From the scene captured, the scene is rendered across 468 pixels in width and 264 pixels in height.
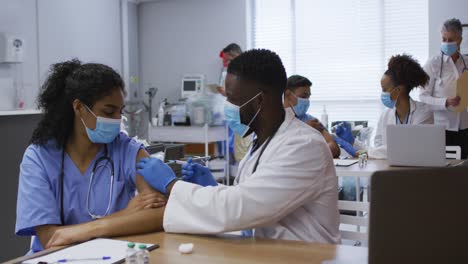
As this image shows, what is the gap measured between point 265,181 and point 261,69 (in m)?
0.38

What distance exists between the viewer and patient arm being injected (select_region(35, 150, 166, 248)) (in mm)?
1375

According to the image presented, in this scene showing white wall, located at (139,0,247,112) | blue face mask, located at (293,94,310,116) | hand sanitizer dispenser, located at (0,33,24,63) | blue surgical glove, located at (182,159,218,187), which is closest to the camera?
blue surgical glove, located at (182,159,218,187)

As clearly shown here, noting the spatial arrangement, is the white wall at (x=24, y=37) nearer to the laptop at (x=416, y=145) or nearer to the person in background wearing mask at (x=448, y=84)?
the laptop at (x=416, y=145)

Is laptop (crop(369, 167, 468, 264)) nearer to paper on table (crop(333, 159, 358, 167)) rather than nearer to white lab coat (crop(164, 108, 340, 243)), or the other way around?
white lab coat (crop(164, 108, 340, 243))

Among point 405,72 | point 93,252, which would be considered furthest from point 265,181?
point 405,72

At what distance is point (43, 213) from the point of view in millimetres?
1522

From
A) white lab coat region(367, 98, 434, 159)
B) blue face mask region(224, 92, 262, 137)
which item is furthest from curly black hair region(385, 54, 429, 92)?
blue face mask region(224, 92, 262, 137)

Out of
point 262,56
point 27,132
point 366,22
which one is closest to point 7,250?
point 27,132

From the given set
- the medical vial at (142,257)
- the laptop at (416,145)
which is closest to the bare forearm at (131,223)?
the medical vial at (142,257)

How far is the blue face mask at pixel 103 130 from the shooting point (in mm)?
1682

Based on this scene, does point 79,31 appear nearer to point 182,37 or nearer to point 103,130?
point 182,37

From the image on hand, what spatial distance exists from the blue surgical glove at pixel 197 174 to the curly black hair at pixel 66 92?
38cm

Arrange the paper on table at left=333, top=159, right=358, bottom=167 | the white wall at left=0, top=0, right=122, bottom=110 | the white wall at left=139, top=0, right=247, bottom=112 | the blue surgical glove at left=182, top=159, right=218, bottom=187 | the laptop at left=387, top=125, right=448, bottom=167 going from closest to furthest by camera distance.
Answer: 1. the blue surgical glove at left=182, top=159, right=218, bottom=187
2. the laptop at left=387, top=125, right=448, bottom=167
3. the paper on table at left=333, top=159, right=358, bottom=167
4. the white wall at left=0, top=0, right=122, bottom=110
5. the white wall at left=139, top=0, right=247, bottom=112

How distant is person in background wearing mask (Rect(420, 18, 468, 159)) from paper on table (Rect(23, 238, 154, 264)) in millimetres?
3232
